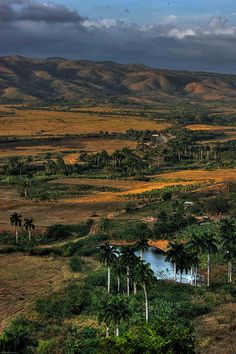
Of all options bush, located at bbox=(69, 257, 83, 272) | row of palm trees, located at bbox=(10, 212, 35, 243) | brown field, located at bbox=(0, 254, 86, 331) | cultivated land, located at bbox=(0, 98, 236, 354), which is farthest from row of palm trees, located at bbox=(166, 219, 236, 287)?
row of palm trees, located at bbox=(10, 212, 35, 243)

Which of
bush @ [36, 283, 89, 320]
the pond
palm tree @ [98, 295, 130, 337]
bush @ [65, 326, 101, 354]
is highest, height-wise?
palm tree @ [98, 295, 130, 337]

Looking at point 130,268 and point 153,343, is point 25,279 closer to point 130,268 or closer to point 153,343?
point 130,268

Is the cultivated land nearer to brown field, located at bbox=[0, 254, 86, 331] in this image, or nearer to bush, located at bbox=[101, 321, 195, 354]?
brown field, located at bbox=[0, 254, 86, 331]

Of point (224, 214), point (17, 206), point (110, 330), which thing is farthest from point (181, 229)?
point (110, 330)

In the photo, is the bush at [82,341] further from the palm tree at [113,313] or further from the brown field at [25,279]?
the brown field at [25,279]

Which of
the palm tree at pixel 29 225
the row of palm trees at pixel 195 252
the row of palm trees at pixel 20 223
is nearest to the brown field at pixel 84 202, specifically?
the row of palm trees at pixel 20 223

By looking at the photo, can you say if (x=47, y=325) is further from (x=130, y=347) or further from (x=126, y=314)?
(x=130, y=347)
